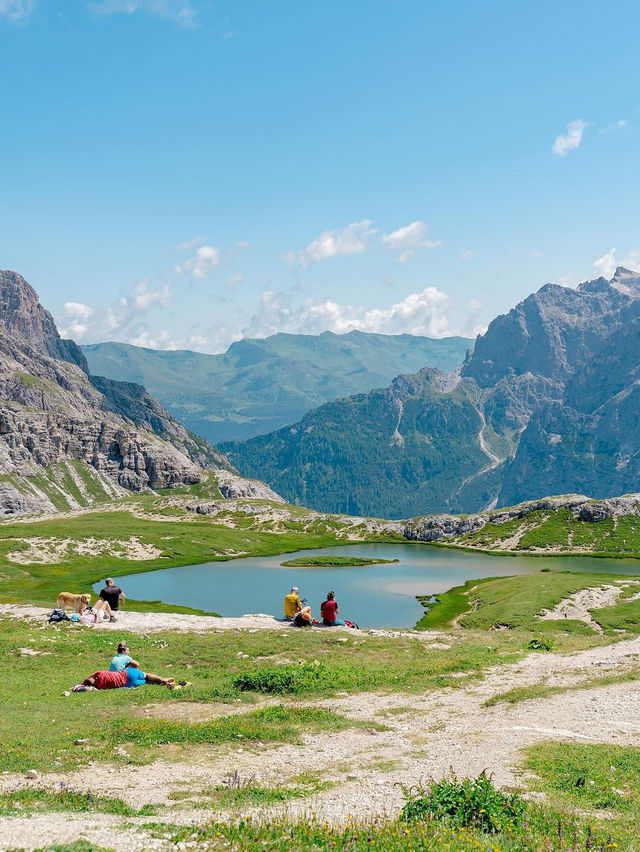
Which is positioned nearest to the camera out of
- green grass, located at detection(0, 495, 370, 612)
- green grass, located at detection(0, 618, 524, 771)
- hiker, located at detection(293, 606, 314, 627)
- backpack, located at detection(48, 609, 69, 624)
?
green grass, located at detection(0, 618, 524, 771)

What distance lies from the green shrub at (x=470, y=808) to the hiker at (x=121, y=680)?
56.4ft

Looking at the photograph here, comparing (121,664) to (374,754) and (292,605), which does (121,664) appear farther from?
(292,605)

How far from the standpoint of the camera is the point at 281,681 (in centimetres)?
2800

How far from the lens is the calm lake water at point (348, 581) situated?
8875 centimetres

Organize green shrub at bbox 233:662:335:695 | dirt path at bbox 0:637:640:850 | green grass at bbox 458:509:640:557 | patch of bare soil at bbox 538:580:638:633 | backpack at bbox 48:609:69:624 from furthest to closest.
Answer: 1. green grass at bbox 458:509:640:557
2. patch of bare soil at bbox 538:580:638:633
3. backpack at bbox 48:609:69:624
4. green shrub at bbox 233:662:335:695
5. dirt path at bbox 0:637:640:850

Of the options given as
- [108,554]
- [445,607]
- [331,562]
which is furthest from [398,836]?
[108,554]

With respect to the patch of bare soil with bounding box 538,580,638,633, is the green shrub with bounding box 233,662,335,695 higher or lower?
higher

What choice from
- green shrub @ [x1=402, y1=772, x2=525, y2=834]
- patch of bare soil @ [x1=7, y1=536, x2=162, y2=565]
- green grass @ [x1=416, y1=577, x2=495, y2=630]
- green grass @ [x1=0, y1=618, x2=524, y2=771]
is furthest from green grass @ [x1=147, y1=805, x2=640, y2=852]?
patch of bare soil @ [x1=7, y1=536, x2=162, y2=565]

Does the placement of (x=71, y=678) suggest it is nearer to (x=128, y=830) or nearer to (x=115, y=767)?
(x=115, y=767)

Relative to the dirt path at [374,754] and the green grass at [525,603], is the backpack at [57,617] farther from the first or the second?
the green grass at [525,603]

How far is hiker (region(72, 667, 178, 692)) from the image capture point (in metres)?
28.5

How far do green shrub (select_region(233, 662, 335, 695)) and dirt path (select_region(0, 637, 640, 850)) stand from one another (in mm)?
2083

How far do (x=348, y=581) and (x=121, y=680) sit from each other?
87.7 meters

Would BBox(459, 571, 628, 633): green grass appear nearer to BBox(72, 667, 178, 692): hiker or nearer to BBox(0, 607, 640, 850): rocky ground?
BBox(0, 607, 640, 850): rocky ground
